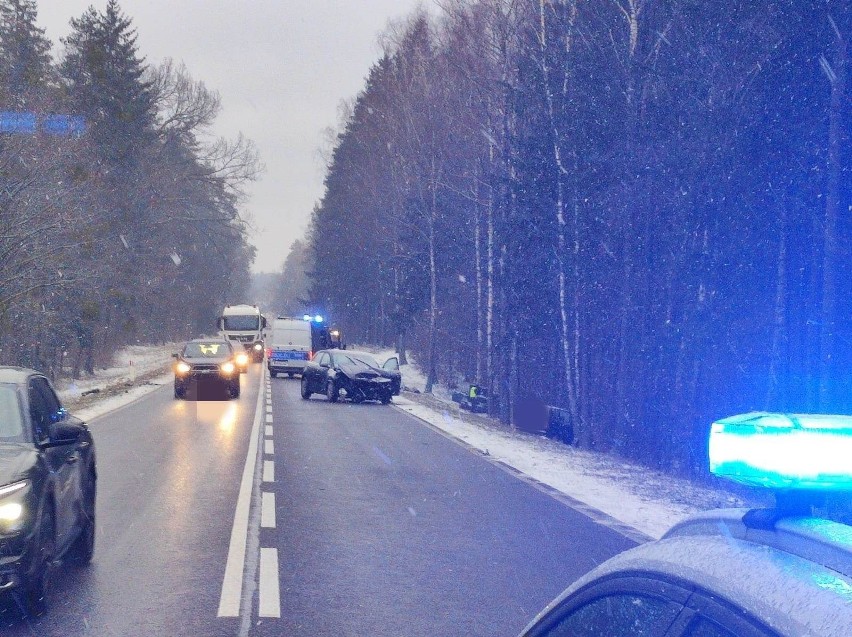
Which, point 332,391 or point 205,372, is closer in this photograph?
point 205,372

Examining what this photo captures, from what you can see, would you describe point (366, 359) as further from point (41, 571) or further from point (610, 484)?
point (41, 571)

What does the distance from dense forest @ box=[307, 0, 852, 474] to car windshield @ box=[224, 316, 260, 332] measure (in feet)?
74.2

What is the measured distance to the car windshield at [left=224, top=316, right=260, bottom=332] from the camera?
55875mm

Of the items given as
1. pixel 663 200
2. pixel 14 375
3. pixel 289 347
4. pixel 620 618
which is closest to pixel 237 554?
pixel 14 375

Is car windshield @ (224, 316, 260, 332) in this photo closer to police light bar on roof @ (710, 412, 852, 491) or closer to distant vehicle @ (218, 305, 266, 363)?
distant vehicle @ (218, 305, 266, 363)

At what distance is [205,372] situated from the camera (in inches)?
Result: 1182

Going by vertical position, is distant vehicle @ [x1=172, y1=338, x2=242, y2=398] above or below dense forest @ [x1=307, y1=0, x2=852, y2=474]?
below

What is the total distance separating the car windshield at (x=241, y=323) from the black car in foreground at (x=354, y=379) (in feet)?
84.1

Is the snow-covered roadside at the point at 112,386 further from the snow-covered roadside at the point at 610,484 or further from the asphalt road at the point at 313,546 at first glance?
the snow-covered roadside at the point at 610,484

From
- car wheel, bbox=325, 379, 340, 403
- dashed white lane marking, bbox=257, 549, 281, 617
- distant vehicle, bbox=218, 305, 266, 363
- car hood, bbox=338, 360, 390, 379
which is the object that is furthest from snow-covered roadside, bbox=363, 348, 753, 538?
distant vehicle, bbox=218, 305, 266, 363

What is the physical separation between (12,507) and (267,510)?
520 cm

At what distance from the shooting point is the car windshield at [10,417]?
6.88m

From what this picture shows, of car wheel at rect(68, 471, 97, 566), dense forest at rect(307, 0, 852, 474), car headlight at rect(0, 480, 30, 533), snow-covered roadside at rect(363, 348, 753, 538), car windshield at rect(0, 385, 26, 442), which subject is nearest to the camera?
car headlight at rect(0, 480, 30, 533)

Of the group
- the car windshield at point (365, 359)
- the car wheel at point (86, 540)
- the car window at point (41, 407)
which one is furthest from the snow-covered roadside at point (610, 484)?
the car windshield at point (365, 359)
